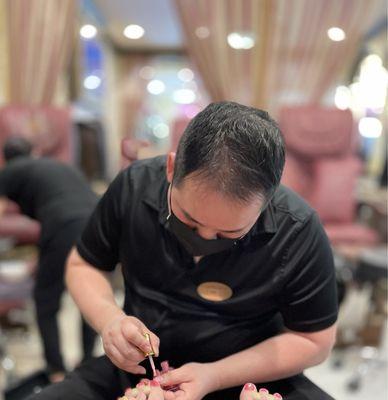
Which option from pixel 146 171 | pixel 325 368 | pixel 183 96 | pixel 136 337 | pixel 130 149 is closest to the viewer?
pixel 136 337

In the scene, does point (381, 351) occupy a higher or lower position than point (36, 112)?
lower

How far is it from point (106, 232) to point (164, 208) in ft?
0.60

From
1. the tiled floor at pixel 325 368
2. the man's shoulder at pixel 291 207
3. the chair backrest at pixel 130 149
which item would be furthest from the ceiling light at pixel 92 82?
the man's shoulder at pixel 291 207

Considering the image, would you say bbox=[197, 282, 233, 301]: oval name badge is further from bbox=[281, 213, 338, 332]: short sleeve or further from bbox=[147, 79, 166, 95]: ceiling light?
bbox=[147, 79, 166, 95]: ceiling light

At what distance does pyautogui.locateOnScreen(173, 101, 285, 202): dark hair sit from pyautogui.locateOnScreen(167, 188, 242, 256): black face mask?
5.8 inches

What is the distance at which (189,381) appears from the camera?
840mm

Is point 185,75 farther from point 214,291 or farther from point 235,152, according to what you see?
point 235,152

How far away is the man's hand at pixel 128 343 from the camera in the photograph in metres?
0.81

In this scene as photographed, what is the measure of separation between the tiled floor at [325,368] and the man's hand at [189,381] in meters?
1.38

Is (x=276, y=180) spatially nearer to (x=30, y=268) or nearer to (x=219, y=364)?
(x=219, y=364)

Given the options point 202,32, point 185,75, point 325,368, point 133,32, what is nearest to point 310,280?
point 325,368

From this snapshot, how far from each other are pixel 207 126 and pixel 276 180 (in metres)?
0.15

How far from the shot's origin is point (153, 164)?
3.42 ft

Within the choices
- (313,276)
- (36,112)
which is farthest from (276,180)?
(36,112)
